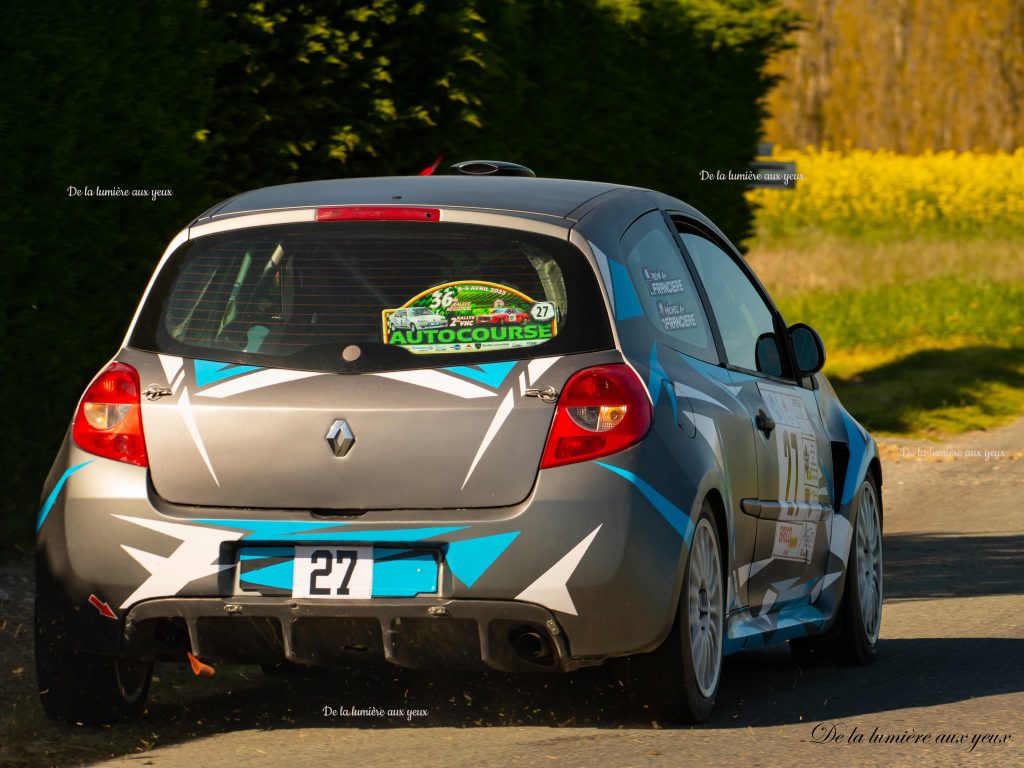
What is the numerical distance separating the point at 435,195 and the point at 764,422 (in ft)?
5.02

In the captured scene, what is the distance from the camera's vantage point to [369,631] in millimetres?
5617

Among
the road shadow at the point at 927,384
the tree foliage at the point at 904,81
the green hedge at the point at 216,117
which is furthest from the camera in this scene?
the tree foliage at the point at 904,81

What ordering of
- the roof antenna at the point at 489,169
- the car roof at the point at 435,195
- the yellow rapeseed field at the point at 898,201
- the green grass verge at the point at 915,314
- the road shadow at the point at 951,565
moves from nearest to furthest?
the car roof at the point at 435,195
the roof antenna at the point at 489,169
the road shadow at the point at 951,565
the green grass verge at the point at 915,314
the yellow rapeseed field at the point at 898,201

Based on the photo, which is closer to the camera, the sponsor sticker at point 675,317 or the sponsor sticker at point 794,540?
the sponsor sticker at point 675,317

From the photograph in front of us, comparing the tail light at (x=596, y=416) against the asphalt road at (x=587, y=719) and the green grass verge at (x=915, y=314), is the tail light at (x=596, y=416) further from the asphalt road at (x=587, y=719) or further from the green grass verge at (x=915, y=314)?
the green grass verge at (x=915, y=314)

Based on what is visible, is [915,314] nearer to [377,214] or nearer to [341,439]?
[377,214]

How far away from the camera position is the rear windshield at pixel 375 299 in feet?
19.0

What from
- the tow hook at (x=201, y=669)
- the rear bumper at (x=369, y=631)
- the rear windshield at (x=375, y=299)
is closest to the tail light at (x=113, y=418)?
the rear windshield at (x=375, y=299)

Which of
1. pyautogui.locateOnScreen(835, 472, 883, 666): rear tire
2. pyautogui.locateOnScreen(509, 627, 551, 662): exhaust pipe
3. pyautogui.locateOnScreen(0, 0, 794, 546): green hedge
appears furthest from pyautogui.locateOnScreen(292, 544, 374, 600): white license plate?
pyautogui.locateOnScreen(0, 0, 794, 546): green hedge

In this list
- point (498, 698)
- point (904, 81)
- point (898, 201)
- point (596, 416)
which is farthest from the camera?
point (904, 81)

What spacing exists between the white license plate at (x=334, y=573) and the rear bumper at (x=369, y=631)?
0.03 m

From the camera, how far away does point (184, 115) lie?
10.3 meters

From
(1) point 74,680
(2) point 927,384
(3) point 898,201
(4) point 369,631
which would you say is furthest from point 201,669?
(3) point 898,201

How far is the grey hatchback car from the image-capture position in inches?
220
